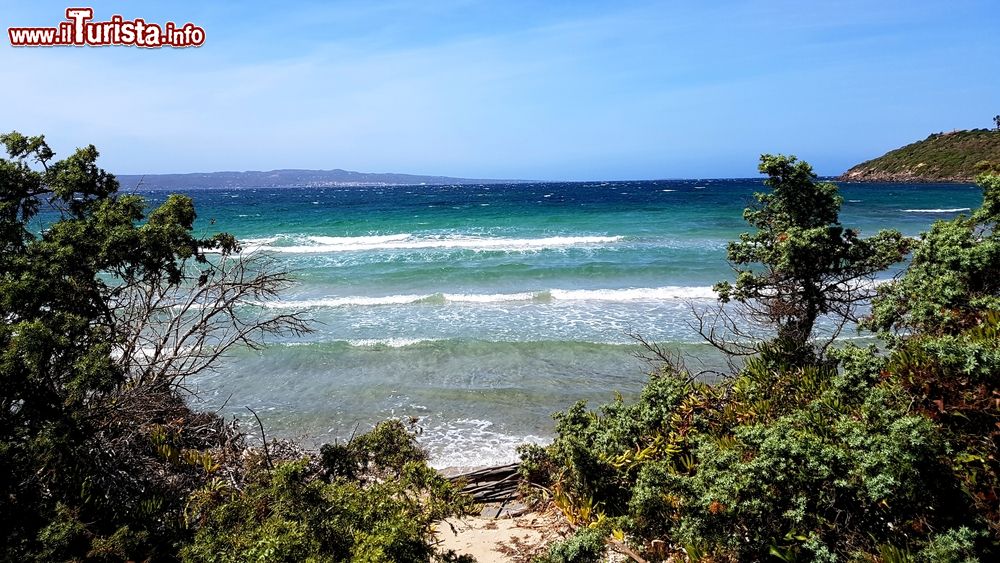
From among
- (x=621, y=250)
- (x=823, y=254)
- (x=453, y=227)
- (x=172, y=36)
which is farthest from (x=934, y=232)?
(x=453, y=227)

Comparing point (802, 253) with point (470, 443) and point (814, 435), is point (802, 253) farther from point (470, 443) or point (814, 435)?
point (470, 443)

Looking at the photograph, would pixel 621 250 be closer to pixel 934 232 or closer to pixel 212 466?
pixel 934 232

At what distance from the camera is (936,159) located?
89.9 meters

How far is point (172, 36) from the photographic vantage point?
9.52m

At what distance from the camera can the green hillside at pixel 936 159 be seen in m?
81.9

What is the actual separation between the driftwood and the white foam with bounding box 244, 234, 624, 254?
20.8 m

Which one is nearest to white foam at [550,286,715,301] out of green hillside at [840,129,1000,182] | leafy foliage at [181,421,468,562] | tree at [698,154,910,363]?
tree at [698,154,910,363]

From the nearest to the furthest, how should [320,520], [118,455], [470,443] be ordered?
[320,520] < [118,455] < [470,443]

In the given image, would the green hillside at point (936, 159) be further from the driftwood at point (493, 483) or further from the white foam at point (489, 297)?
the driftwood at point (493, 483)

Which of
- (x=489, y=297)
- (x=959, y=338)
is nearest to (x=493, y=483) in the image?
(x=959, y=338)

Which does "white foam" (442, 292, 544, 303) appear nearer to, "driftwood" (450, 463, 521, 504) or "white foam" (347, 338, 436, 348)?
"white foam" (347, 338, 436, 348)

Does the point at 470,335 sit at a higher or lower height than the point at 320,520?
lower

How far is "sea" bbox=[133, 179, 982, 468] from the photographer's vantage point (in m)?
10.1

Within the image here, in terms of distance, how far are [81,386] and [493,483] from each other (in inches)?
185
